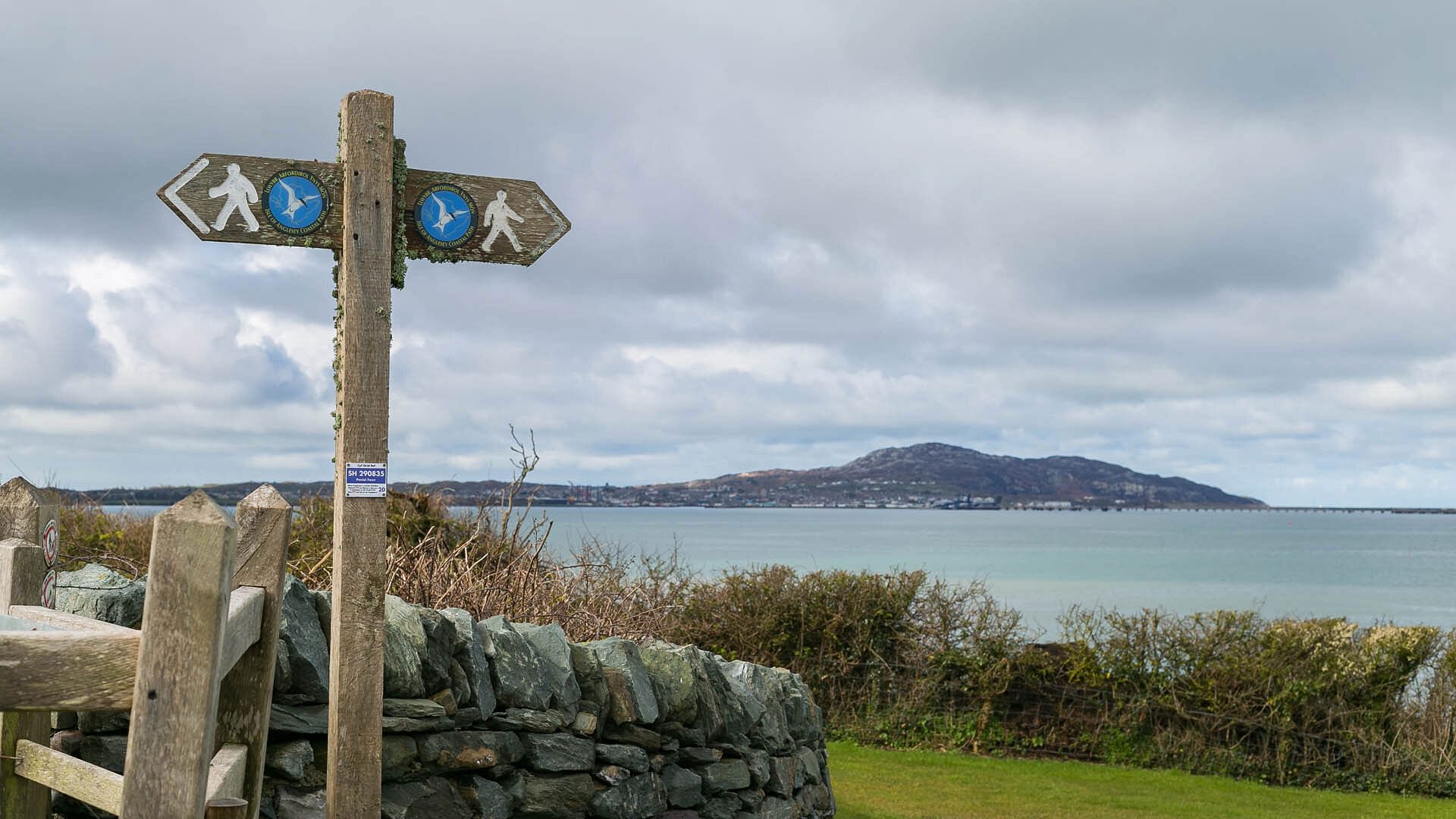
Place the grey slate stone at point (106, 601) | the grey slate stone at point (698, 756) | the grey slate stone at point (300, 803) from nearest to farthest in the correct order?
1. the grey slate stone at point (106, 601)
2. the grey slate stone at point (300, 803)
3. the grey slate stone at point (698, 756)

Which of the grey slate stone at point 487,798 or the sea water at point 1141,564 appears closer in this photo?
the grey slate stone at point 487,798

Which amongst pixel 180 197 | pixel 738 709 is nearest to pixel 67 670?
pixel 180 197

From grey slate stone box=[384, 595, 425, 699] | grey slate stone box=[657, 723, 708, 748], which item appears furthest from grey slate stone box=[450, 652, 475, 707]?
grey slate stone box=[657, 723, 708, 748]

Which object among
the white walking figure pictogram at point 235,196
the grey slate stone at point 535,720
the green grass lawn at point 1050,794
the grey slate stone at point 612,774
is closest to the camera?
the white walking figure pictogram at point 235,196

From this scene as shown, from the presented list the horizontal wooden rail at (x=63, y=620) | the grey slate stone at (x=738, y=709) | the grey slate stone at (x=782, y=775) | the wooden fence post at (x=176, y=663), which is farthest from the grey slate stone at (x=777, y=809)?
the wooden fence post at (x=176, y=663)

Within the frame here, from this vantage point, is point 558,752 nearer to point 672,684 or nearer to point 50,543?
point 672,684

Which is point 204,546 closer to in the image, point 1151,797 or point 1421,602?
point 1151,797

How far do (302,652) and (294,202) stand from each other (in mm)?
1686

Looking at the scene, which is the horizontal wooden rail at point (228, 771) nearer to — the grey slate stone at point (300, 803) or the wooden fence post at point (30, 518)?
the wooden fence post at point (30, 518)

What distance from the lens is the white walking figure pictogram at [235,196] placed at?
14.1ft

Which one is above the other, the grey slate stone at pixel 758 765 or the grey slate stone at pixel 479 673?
the grey slate stone at pixel 479 673

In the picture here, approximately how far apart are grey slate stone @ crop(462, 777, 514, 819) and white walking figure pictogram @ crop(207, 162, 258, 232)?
2344mm

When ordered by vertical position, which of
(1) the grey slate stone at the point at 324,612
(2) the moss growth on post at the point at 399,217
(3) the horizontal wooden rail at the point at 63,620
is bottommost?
(1) the grey slate stone at the point at 324,612

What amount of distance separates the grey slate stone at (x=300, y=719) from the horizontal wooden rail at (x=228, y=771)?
1.28 meters
